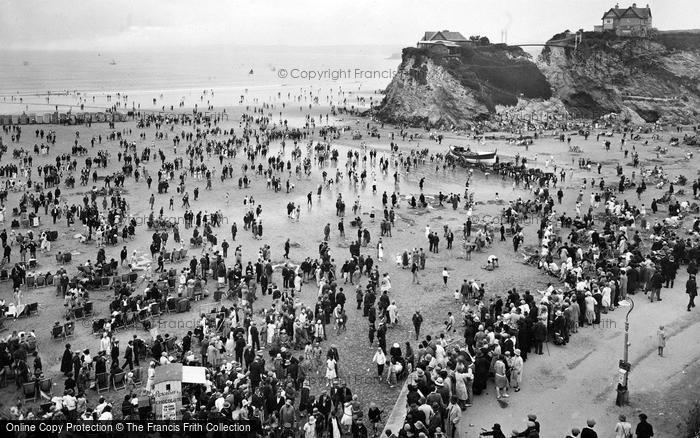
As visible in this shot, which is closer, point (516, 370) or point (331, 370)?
point (516, 370)

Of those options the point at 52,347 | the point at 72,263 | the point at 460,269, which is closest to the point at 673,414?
the point at 460,269

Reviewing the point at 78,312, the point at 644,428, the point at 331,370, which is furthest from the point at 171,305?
the point at 644,428

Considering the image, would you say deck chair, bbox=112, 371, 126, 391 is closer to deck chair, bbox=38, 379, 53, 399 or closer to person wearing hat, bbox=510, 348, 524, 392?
deck chair, bbox=38, 379, 53, 399

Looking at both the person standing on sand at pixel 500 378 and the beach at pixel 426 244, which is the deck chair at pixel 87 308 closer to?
the beach at pixel 426 244

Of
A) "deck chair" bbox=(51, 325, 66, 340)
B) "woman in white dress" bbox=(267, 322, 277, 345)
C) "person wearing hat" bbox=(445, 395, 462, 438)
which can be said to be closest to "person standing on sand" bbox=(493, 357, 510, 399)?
"person wearing hat" bbox=(445, 395, 462, 438)

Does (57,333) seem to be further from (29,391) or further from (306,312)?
(306,312)

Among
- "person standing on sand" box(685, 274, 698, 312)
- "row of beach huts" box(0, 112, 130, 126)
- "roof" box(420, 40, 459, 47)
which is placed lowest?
"person standing on sand" box(685, 274, 698, 312)
